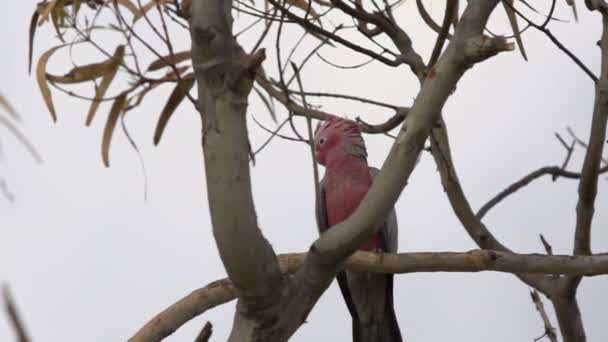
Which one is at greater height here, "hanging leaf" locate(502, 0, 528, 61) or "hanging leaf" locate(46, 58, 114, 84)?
"hanging leaf" locate(502, 0, 528, 61)

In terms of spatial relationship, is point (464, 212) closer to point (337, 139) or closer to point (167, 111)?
point (337, 139)

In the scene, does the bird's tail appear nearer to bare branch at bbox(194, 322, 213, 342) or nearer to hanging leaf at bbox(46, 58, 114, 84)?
hanging leaf at bbox(46, 58, 114, 84)

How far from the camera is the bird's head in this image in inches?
132

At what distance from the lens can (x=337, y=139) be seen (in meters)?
3.38

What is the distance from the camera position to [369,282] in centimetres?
351

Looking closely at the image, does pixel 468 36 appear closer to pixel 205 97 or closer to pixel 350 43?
pixel 205 97

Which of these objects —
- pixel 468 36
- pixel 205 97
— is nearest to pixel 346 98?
pixel 468 36

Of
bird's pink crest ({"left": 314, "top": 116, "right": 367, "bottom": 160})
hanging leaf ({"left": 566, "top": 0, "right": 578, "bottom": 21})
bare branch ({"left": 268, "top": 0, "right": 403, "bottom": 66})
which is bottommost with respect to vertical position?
bird's pink crest ({"left": 314, "top": 116, "right": 367, "bottom": 160})

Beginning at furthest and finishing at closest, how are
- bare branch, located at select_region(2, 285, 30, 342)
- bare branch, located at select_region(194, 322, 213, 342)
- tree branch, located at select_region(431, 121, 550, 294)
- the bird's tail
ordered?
the bird's tail
tree branch, located at select_region(431, 121, 550, 294)
bare branch, located at select_region(194, 322, 213, 342)
bare branch, located at select_region(2, 285, 30, 342)

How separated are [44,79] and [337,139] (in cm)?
138

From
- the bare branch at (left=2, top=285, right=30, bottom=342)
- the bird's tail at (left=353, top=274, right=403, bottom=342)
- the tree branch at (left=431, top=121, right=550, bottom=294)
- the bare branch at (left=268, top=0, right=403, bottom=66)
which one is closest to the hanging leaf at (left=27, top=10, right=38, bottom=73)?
the bare branch at (left=268, top=0, right=403, bottom=66)

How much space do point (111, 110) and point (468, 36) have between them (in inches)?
46.9

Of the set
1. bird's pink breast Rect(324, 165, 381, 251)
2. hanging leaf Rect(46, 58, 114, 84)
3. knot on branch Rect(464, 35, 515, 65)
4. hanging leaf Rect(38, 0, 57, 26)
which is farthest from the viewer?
bird's pink breast Rect(324, 165, 381, 251)

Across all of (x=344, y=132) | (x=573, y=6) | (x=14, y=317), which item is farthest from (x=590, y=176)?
(x=14, y=317)
